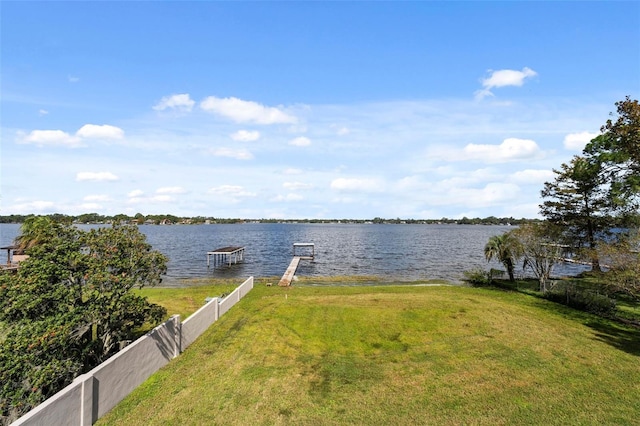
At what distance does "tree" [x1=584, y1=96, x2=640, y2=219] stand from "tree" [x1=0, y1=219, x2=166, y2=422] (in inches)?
998

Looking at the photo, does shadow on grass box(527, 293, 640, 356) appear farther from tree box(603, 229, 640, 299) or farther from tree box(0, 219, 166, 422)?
tree box(0, 219, 166, 422)

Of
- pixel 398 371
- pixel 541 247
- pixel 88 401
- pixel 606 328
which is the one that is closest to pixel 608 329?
pixel 606 328

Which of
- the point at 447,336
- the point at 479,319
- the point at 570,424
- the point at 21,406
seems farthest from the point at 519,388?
the point at 21,406

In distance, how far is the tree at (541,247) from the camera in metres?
27.5

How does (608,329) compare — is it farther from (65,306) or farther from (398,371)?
(65,306)

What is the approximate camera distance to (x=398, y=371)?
1225 cm

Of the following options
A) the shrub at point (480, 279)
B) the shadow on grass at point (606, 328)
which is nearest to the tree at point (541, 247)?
the shadow on grass at point (606, 328)

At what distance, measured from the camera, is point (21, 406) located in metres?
7.98

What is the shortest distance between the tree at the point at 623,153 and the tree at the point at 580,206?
1.14m

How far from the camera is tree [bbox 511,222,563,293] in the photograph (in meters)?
27.5

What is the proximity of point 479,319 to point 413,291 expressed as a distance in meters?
9.73

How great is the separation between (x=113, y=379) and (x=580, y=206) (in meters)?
39.1

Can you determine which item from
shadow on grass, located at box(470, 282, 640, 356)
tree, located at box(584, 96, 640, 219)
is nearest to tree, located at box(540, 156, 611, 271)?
tree, located at box(584, 96, 640, 219)

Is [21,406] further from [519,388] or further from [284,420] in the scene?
[519,388]
